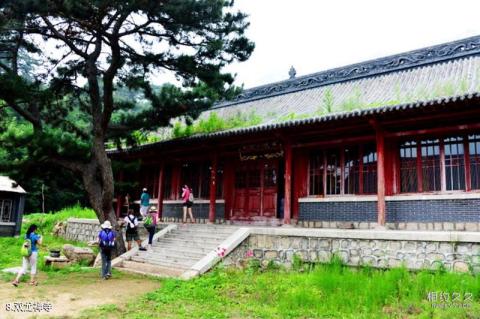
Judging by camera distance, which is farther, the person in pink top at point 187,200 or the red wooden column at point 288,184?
the person in pink top at point 187,200

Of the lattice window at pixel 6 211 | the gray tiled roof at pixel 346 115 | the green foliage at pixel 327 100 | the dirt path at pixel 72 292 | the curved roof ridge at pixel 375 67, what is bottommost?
the dirt path at pixel 72 292

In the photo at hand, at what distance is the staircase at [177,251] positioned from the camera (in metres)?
9.47

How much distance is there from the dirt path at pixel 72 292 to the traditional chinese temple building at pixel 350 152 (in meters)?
4.16

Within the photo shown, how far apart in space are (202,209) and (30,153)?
18.6 feet

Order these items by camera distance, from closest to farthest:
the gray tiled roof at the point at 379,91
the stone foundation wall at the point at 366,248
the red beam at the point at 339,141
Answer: the stone foundation wall at the point at 366,248
the red beam at the point at 339,141
the gray tiled roof at the point at 379,91

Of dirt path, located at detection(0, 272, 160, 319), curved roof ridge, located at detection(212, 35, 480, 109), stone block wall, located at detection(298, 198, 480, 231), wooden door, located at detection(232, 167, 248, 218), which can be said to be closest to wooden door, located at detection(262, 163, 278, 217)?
wooden door, located at detection(232, 167, 248, 218)

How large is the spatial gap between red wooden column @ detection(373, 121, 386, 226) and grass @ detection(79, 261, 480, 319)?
158 cm

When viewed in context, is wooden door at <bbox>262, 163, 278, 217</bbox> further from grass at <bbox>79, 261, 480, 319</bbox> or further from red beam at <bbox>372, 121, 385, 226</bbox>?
grass at <bbox>79, 261, 480, 319</bbox>

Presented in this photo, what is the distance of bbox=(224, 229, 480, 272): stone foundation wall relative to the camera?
24.2 feet

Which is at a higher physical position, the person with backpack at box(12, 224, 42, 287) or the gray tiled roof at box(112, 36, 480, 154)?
the gray tiled roof at box(112, 36, 480, 154)

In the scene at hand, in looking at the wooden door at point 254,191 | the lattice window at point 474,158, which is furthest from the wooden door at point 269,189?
the lattice window at point 474,158

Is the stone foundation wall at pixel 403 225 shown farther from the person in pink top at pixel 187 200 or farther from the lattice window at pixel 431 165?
the person in pink top at pixel 187 200

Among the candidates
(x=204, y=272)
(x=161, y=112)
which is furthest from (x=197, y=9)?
(x=204, y=272)

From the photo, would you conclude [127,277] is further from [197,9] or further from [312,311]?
[197,9]
